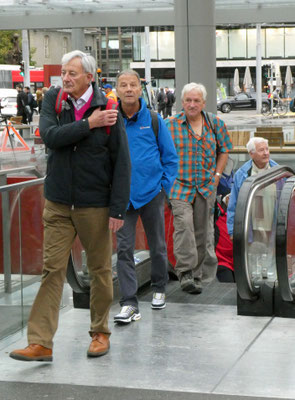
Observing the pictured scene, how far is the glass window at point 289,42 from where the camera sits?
81562 millimetres

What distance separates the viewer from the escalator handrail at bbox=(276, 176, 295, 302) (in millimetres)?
6805

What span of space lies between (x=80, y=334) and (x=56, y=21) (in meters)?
16.8

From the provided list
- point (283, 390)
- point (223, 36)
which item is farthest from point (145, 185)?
point (223, 36)

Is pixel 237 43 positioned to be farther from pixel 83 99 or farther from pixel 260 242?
pixel 83 99

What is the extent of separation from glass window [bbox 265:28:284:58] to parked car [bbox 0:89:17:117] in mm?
26999

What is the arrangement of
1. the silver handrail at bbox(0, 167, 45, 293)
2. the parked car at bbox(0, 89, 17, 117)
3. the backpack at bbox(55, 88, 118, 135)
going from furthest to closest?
the parked car at bbox(0, 89, 17, 117) → the silver handrail at bbox(0, 167, 45, 293) → the backpack at bbox(55, 88, 118, 135)

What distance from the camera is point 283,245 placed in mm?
6789

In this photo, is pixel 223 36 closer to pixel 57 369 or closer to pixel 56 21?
pixel 56 21

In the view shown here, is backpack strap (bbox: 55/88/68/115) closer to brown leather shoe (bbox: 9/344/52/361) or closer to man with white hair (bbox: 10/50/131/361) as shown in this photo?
man with white hair (bbox: 10/50/131/361)

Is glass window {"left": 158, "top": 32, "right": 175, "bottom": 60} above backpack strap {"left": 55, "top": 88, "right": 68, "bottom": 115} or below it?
above

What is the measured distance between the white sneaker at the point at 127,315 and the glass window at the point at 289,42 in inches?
3043

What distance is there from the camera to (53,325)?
18.9 ft

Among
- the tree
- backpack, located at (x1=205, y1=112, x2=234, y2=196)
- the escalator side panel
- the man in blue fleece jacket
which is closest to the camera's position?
the man in blue fleece jacket

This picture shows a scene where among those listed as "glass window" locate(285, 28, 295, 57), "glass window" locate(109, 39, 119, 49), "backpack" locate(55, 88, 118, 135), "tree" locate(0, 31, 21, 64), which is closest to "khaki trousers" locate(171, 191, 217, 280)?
"backpack" locate(55, 88, 118, 135)
